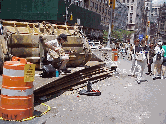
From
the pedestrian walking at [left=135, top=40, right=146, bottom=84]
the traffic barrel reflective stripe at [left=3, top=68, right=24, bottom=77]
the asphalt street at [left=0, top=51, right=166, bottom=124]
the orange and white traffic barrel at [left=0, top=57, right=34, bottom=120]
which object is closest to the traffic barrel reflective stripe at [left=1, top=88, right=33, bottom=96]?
the orange and white traffic barrel at [left=0, top=57, right=34, bottom=120]

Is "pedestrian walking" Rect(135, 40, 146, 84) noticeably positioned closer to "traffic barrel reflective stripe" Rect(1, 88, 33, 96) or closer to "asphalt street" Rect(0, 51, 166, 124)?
"asphalt street" Rect(0, 51, 166, 124)

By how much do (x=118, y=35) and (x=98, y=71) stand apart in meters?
61.7

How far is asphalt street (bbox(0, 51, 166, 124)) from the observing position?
17.7 feet

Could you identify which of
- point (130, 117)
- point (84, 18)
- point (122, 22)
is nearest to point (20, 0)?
point (84, 18)

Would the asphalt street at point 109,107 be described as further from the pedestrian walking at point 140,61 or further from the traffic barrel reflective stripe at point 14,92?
the pedestrian walking at point 140,61

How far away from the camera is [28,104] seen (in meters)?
4.36

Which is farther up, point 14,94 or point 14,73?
point 14,73

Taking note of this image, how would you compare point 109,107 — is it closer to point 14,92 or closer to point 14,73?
point 14,92

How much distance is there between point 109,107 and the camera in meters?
6.41

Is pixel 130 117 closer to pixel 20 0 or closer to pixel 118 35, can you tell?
pixel 20 0

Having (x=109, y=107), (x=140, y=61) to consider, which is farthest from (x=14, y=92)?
(x=140, y=61)

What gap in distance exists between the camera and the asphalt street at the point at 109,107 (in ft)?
17.7

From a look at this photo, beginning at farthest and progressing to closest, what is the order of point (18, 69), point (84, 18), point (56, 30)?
1. point (84, 18)
2. point (56, 30)
3. point (18, 69)

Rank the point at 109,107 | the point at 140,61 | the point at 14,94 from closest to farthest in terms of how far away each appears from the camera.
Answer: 1. the point at 14,94
2. the point at 109,107
3. the point at 140,61
